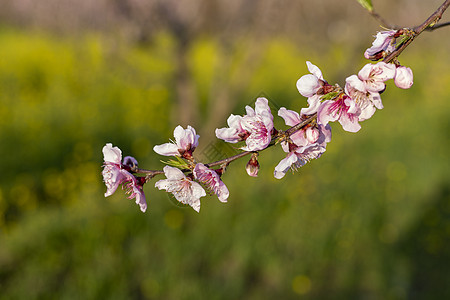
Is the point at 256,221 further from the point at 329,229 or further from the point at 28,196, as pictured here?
the point at 28,196

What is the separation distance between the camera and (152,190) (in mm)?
4406

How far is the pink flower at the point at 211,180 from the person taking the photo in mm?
986

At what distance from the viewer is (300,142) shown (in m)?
1.00

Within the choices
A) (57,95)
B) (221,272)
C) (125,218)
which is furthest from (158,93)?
(221,272)

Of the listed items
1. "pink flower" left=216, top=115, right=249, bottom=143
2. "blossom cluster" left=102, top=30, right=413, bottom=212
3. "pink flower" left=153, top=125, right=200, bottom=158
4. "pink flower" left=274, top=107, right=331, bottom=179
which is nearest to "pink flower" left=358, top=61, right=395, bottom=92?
"blossom cluster" left=102, top=30, right=413, bottom=212

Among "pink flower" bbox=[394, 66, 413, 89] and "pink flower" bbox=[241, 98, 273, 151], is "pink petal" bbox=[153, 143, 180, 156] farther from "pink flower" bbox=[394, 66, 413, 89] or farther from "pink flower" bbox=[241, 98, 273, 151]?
"pink flower" bbox=[394, 66, 413, 89]

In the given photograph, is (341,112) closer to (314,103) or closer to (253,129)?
→ (314,103)

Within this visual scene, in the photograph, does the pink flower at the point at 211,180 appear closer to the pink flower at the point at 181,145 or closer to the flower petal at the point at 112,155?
the pink flower at the point at 181,145

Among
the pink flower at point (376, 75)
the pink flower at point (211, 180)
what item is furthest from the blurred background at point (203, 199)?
the pink flower at point (376, 75)

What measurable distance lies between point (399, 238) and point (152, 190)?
7.30 feet

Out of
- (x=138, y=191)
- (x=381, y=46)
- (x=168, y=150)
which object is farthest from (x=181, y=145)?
(x=381, y=46)

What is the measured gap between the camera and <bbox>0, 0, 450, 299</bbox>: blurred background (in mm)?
3461

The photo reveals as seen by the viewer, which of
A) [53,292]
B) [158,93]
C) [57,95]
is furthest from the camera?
[158,93]

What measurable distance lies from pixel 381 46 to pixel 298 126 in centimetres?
23
